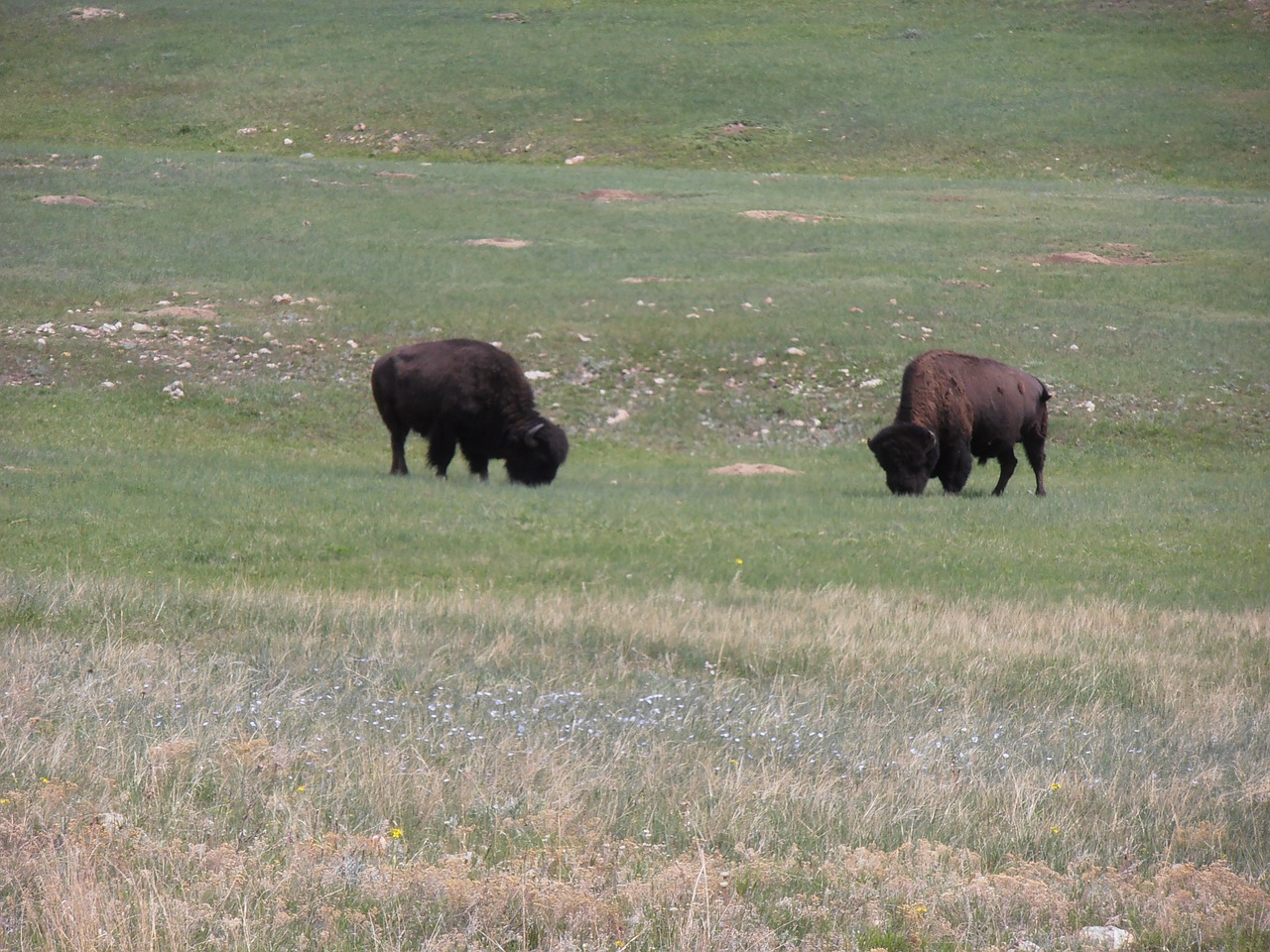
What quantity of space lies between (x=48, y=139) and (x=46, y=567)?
5197 centimetres

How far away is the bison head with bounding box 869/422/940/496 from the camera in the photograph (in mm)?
19453

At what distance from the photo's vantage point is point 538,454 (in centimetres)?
1980

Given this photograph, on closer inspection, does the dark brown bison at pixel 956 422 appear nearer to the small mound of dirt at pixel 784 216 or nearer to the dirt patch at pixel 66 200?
the small mound of dirt at pixel 784 216

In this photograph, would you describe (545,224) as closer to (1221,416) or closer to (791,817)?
(1221,416)

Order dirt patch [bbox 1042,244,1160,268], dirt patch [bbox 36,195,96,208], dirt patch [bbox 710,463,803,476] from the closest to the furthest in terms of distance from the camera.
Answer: dirt patch [bbox 710,463,803,476], dirt patch [bbox 1042,244,1160,268], dirt patch [bbox 36,195,96,208]

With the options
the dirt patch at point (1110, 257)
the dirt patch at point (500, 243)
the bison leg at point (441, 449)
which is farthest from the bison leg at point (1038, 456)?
the dirt patch at point (500, 243)

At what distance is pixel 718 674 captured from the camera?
10023 mm

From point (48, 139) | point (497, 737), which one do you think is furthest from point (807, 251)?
point (48, 139)

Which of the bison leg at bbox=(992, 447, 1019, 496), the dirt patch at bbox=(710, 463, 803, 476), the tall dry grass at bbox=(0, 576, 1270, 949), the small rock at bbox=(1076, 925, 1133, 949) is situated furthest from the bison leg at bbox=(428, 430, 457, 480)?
the small rock at bbox=(1076, 925, 1133, 949)

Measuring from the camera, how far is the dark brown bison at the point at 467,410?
1991 centimetres

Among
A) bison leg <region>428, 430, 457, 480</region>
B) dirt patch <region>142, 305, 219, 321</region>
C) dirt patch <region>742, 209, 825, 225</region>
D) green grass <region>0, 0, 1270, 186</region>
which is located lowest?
bison leg <region>428, 430, 457, 480</region>

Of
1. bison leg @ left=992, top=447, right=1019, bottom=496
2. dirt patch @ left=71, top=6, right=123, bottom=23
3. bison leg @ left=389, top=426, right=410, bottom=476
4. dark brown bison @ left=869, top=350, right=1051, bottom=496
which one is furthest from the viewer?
dirt patch @ left=71, top=6, right=123, bottom=23

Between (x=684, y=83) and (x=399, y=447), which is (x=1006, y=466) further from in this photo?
(x=684, y=83)

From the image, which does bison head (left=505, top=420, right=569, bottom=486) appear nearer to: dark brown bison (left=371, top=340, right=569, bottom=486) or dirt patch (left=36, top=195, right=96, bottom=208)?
dark brown bison (left=371, top=340, right=569, bottom=486)
